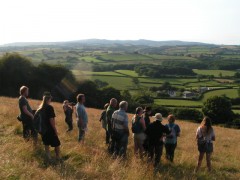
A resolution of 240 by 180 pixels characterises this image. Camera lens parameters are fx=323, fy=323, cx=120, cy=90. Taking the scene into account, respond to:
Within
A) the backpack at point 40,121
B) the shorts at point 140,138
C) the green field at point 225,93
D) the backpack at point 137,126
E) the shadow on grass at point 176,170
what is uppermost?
the backpack at point 40,121

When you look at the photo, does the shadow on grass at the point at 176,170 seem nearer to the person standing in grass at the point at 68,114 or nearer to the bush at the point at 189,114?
the person standing in grass at the point at 68,114

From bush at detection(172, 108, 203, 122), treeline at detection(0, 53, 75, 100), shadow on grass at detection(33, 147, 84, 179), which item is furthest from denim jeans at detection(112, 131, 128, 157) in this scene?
bush at detection(172, 108, 203, 122)

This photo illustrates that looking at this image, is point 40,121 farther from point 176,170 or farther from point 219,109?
point 219,109

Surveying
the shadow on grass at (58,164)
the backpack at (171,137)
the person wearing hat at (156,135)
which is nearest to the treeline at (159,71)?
the backpack at (171,137)


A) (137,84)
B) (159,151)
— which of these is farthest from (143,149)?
(137,84)

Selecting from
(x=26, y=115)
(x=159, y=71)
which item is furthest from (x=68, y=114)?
(x=159, y=71)

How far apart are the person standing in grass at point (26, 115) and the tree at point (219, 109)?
4291 centimetres

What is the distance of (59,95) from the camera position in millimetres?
46719

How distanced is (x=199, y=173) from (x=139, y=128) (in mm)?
2208

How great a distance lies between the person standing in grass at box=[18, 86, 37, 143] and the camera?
9586 millimetres

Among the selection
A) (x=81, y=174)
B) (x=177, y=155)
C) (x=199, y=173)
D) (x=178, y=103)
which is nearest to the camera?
(x=81, y=174)

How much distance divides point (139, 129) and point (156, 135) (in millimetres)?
577

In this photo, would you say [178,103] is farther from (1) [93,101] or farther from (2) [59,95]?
(2) [59,95]

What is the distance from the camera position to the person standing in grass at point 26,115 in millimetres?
9586
